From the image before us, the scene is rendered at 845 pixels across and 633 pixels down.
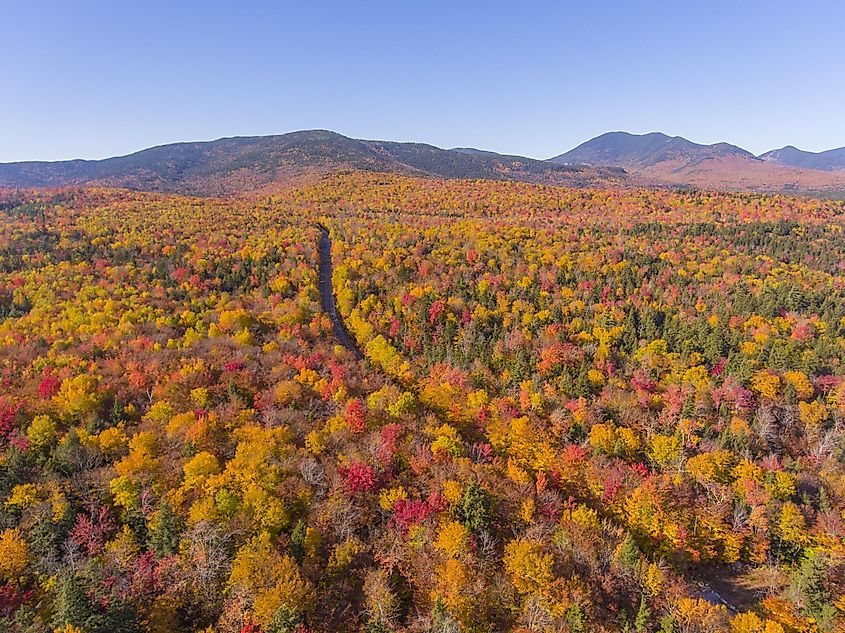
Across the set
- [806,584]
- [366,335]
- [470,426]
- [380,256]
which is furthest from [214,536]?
[380,256]

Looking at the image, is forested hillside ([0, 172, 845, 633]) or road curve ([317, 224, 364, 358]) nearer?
forested hillside ([0, 172, 845, 633])

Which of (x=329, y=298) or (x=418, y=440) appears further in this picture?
(x=329, y=298)

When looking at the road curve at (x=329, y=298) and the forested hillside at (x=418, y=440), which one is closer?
the forested hillside at (x=418, y=440)

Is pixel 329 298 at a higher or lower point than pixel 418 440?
higher
